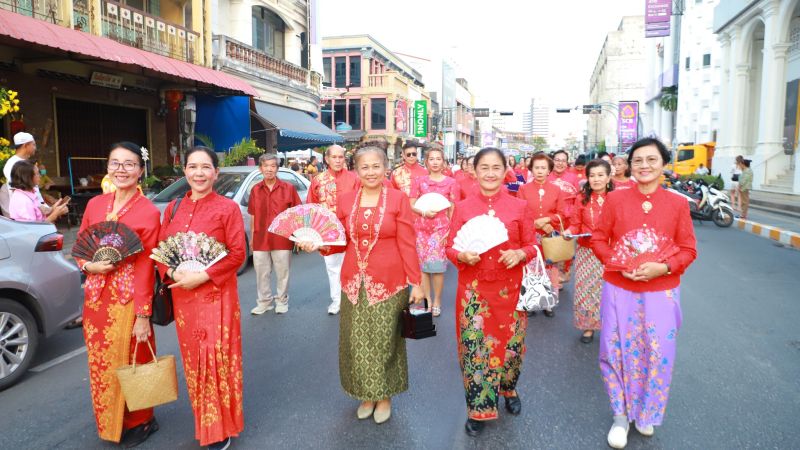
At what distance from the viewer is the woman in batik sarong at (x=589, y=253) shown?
17.0 ft

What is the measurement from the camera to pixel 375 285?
11.3 ft

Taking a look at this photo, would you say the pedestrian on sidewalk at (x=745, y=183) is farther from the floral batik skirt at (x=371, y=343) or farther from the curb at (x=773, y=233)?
the floral batik skirt at (x=371, y=343)

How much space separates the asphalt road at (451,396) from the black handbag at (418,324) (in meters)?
0.60

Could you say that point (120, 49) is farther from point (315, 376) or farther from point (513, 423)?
point (513, 423)

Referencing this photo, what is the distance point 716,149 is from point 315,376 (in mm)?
29294

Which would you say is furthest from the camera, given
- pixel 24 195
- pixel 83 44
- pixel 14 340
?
pixel 83 44

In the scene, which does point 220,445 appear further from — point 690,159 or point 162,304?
point 690,159

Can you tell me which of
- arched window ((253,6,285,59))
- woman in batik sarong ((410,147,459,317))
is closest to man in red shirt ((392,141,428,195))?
woman in batik sarong ((410,147,459,317))

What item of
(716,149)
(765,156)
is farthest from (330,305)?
(716,149)

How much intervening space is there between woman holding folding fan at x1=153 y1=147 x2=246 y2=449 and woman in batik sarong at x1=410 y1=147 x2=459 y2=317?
298 cm

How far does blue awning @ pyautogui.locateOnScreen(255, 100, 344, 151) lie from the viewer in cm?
1734

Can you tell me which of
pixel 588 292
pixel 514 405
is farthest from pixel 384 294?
pixel 588 292

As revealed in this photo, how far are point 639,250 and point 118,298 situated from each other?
2.99 metres

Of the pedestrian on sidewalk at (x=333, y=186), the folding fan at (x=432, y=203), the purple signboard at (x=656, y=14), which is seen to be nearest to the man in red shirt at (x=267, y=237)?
the pedestrian on sidewalk at (x=333, y=186)
